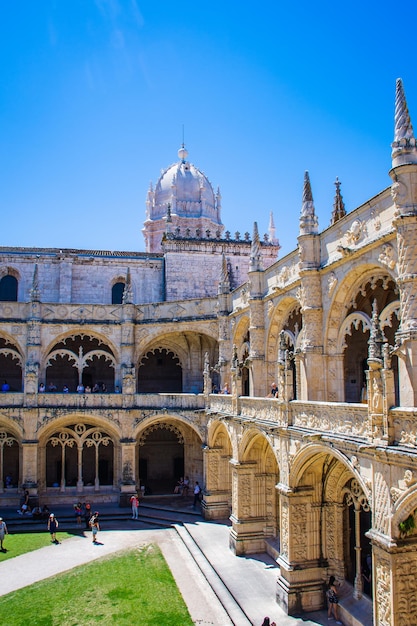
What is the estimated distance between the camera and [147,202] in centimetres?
4675

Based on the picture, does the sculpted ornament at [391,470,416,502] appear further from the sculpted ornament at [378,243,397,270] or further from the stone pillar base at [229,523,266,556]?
the stone pillar base at [229,523,266,556]

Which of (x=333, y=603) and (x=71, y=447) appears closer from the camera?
(x=333, y=603)

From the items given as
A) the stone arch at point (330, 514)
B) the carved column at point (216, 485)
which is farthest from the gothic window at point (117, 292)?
the stone arch at point (330, 514)

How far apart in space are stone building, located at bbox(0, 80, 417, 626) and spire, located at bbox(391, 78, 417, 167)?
0.12 ft

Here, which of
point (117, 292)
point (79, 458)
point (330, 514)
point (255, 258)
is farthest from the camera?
point (117, 292)

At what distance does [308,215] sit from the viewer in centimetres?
1903

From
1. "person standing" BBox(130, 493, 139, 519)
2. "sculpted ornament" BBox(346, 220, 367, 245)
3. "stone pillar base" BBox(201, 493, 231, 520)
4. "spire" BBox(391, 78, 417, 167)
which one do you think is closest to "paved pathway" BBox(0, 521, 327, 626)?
"stone pillar base" BBox(201, 493, 231, 520)

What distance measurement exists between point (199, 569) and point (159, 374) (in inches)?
654

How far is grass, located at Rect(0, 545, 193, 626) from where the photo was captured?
659 inches

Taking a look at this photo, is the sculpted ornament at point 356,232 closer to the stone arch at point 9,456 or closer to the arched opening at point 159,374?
the arched opening at point 159,374

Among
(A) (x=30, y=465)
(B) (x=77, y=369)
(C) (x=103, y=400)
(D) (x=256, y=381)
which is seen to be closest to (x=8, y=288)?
(B) (x=77, y=369)

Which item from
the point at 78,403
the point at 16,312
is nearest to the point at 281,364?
the point at 78,403

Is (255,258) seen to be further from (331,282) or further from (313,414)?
(313,414)

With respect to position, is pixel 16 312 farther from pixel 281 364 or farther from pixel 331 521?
pixel 331 521
